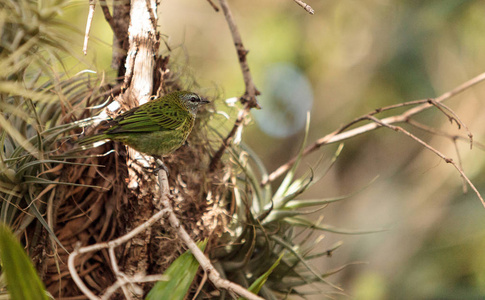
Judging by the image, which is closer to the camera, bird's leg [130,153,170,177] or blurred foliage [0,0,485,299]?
bird's leg [130,153,170,177]

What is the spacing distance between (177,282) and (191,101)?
A: 0.89 m

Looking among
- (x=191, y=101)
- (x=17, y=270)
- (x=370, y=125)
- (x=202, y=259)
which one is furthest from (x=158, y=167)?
(x=370, y=125)

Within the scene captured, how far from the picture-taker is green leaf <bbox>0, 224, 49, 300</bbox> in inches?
40.0

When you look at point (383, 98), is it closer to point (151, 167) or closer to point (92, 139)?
point (151, 167)

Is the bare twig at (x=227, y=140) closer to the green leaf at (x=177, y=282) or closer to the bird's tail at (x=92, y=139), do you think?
the bird's tail at (x=92, y=139)

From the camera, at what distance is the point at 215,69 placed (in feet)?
21.0

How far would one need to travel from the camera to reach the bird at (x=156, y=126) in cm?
171

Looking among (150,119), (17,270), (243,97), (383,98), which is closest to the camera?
(17,270)

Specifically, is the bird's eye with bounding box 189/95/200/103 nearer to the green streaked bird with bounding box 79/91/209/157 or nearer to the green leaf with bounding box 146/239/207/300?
the green streaked bird with bounding box 79/91/209/157

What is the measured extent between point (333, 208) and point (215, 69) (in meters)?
2.39

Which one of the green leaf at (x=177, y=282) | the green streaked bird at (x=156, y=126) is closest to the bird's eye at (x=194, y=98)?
the green streaked bird at (x=156, y=126)

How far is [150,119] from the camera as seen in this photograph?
6.13 feet

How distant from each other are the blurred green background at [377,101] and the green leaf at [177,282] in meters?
4.06

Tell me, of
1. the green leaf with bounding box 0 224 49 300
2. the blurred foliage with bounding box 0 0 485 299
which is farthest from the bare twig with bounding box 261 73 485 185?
the blurred foliage with bounding box 0 0 485 299
